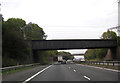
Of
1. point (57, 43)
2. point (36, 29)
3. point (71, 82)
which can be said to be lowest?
point (71, 82)

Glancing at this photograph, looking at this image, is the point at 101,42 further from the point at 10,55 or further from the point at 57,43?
the point at 10,55

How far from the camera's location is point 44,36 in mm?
114250

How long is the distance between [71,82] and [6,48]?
3589cm

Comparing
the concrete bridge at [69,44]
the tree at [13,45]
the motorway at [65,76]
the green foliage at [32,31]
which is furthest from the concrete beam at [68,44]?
the motorway at [65,76]

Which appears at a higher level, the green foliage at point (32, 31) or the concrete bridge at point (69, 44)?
the green foliage at point (32, 31)

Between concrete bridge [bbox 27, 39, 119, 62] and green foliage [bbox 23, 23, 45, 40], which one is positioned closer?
concrete bridge [bbox 27, 39, 119, 62]

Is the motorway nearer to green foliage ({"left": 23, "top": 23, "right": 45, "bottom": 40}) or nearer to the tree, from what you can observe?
the tree

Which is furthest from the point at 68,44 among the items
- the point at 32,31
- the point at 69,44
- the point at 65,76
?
the point at 65,76

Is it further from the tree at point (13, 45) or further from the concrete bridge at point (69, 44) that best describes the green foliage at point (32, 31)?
the tree at point (13, 45)

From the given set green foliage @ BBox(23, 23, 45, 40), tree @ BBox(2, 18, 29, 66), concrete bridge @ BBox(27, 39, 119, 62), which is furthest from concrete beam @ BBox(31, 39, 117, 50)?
green foliage @ BBox(23, 23, 45, 40)

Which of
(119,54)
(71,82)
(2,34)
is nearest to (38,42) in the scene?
(2,34)

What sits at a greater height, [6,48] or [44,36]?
[44,36]

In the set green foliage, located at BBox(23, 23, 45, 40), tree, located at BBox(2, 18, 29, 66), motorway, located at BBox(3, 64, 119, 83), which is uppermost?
green foliage, located at BBox(23, 23, 45, 40)

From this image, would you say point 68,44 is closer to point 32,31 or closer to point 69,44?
point 69,44
